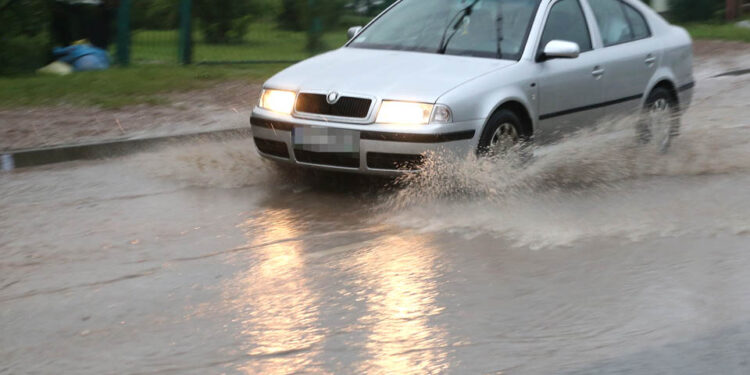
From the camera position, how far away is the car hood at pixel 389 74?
24.2ft

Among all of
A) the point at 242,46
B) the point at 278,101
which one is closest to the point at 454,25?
the point at 278,101

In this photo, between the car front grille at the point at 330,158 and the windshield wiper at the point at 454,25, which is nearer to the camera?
the car front grille at the point at 330,158

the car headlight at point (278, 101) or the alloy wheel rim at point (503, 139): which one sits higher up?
the car headlight at point (278, 101)

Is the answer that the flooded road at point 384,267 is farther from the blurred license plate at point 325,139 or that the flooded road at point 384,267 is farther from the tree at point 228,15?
the tree at point 228,15

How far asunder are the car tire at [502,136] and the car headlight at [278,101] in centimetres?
139

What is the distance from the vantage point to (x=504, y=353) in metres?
4.55

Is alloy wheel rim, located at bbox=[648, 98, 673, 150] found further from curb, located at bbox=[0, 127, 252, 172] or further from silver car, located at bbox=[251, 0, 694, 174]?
curb, located at bbox=[0, 127, 252, 172]

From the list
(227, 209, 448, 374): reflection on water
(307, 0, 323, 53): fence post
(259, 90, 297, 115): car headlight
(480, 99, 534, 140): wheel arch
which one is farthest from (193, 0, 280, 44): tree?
(227, 209, 448, 374): reflection on water

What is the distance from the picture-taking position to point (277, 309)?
5188 millimetres

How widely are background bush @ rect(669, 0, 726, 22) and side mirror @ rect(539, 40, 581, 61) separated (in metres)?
16.6

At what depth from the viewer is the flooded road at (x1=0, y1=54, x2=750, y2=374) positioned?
15.1 ft

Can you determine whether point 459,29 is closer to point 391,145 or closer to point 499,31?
point 499,31

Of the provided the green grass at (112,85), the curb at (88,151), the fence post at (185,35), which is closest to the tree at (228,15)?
the fence post at (185,35)

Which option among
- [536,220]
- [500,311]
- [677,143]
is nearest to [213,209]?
[536,220]
